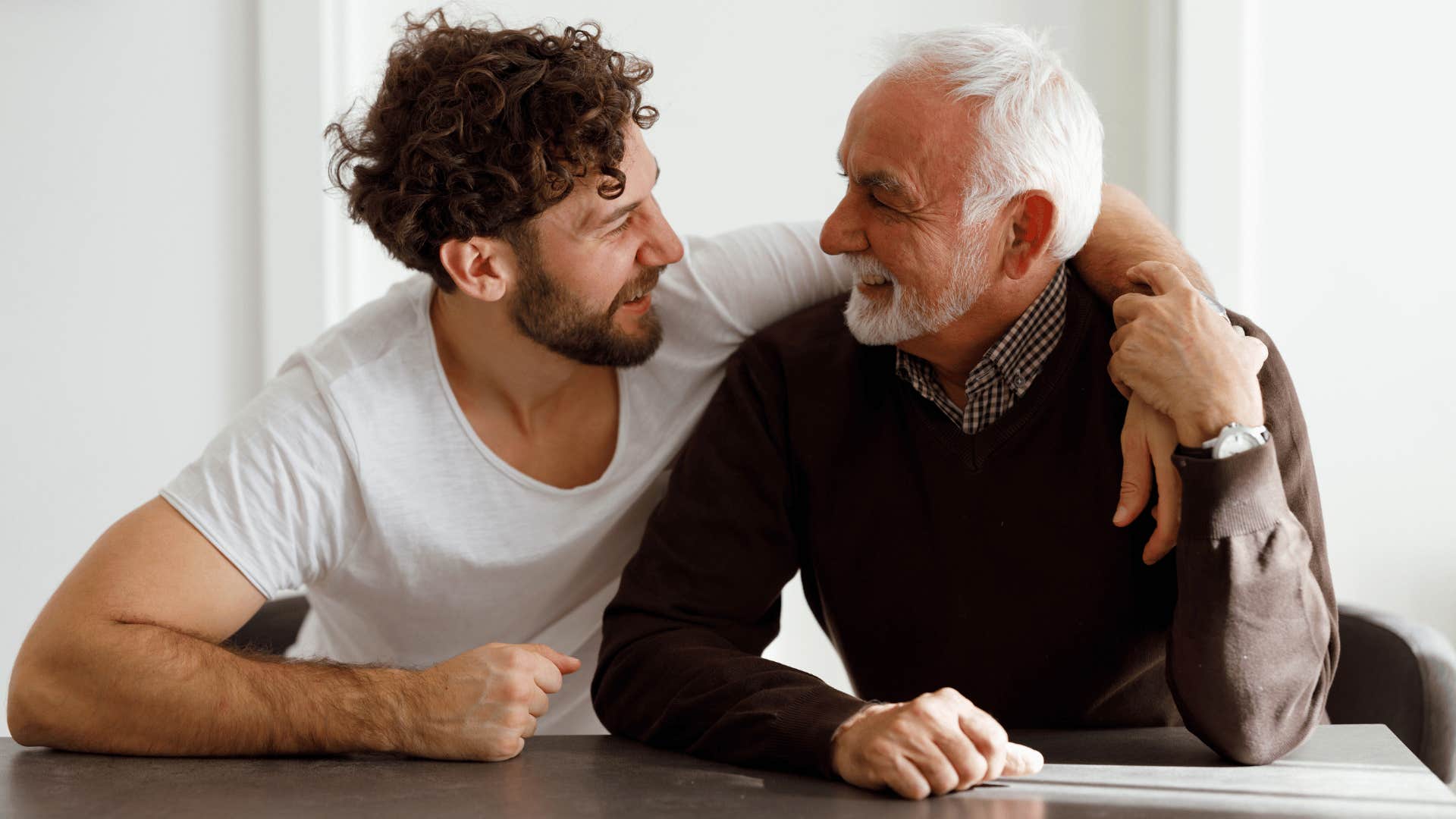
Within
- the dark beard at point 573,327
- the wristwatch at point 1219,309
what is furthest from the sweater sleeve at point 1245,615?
the dark beard at point 573,327

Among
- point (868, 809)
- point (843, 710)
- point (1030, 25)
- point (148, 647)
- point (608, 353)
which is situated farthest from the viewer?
point (1030, 25)

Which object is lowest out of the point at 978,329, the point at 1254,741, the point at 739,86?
the point at 1254,741

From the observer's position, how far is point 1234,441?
142cm

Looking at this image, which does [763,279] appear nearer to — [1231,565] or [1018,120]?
[1018,120]

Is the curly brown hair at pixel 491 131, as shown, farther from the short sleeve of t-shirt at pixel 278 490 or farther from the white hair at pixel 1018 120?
the white hair at pixel 1018 120

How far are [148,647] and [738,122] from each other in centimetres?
170

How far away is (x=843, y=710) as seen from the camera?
136 cm

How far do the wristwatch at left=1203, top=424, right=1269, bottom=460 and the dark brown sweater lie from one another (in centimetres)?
2

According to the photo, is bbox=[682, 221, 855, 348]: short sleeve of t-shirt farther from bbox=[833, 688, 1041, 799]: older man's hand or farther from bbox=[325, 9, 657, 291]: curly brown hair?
bbox=[833, 688, 1041, 799]: older man's hand

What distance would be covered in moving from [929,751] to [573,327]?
92 centimetres

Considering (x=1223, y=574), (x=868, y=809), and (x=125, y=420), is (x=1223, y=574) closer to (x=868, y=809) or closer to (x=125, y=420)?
(x=868, y=809)

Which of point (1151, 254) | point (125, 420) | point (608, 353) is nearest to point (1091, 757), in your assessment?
point (1151, 254)

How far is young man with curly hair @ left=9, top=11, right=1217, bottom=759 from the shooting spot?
1.78m

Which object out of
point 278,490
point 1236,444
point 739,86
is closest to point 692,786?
point 1236,444
